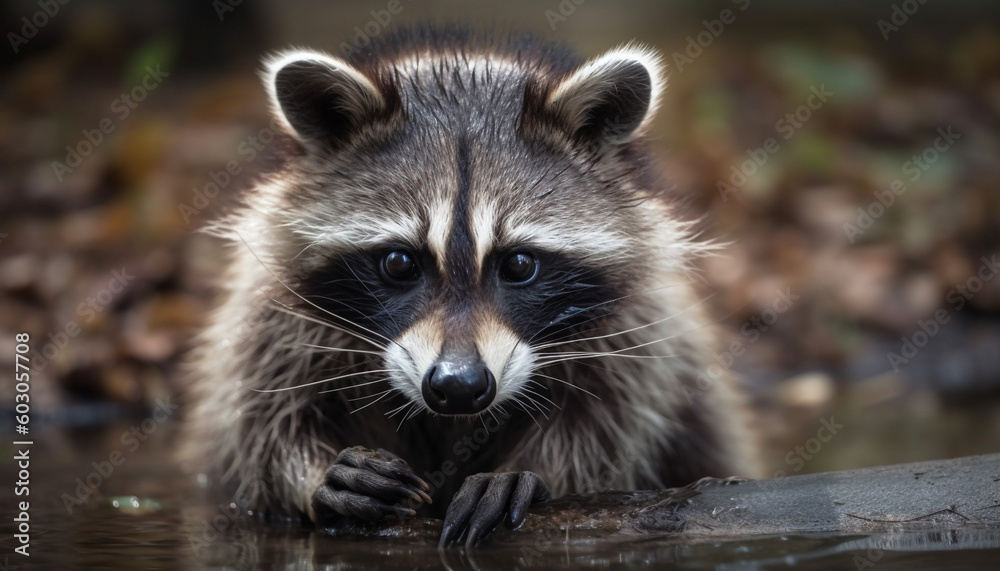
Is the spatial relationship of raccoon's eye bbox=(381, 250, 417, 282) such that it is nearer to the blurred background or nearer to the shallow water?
the shallow water

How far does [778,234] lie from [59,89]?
6285mm

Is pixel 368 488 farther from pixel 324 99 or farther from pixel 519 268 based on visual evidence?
pixel 324 99

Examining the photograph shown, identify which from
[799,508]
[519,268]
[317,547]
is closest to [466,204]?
[519,268]

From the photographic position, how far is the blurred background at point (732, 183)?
6.89 metres

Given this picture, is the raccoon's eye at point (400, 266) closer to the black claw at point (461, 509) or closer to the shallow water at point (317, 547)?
the black claw at point (461, 509)

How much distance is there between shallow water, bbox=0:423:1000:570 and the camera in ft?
8.88

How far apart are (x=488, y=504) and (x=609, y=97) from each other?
1445mm

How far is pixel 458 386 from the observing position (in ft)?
10.3

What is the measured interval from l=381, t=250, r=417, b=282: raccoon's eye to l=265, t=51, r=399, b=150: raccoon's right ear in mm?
497

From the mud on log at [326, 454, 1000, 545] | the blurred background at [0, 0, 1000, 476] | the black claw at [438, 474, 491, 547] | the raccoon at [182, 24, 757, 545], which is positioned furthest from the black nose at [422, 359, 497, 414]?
the blurred background at [0, 0, 1000, 476]

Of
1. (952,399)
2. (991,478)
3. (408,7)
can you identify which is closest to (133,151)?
(408,7)

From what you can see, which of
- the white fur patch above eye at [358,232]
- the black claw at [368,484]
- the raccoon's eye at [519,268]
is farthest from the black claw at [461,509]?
the white fur patch above eye at [358,232]

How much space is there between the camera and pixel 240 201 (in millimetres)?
4258

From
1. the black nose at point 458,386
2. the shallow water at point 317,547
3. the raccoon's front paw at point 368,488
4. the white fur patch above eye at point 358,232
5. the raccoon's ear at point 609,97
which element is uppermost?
the raccoon's ear at point 609,97
